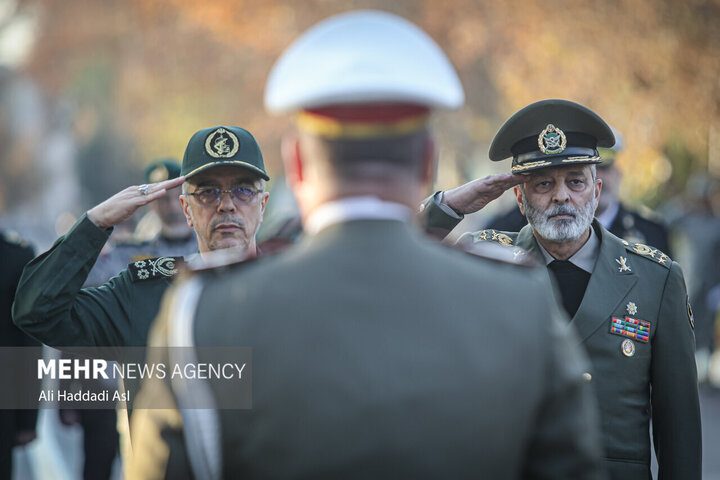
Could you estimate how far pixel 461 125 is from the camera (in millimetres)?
24562

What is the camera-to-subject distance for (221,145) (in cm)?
446

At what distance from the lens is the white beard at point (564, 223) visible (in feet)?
13.7

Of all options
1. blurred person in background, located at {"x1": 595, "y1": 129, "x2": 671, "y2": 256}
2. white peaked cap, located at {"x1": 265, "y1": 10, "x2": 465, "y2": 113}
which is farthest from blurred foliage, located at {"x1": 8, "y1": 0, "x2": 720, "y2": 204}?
white peaked cap, located at {"x1": 265, "y1": 10, "x2": 465, "y2": 113}

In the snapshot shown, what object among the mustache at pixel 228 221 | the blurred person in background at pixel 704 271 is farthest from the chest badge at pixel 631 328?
the blurred person in background at pixel 704 271

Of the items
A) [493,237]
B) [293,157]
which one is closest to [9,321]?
[493,237]

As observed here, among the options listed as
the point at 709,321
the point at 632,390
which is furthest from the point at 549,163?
the point at 709,321

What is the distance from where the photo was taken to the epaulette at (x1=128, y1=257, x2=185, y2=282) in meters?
4.19

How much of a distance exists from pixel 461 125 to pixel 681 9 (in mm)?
10454

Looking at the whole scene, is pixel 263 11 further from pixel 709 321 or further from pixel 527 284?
pixel 527 284

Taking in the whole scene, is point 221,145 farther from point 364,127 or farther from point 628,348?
point 364,127

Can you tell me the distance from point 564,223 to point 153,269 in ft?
5.61

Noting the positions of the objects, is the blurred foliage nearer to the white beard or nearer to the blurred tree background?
the blurred tree background

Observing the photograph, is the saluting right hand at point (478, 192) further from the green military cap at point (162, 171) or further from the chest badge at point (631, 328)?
the green military cap at point (162, 171)

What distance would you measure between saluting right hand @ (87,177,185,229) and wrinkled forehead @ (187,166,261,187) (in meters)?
0.39
